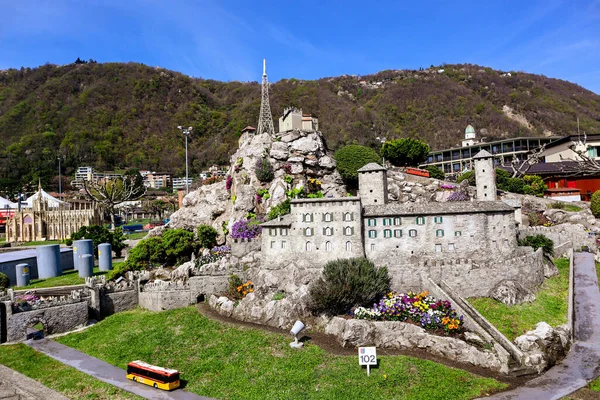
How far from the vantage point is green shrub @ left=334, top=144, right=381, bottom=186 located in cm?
7244

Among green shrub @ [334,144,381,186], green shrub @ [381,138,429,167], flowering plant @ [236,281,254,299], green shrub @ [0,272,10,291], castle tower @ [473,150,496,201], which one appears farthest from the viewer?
green shrub @ [381,138,429,167]

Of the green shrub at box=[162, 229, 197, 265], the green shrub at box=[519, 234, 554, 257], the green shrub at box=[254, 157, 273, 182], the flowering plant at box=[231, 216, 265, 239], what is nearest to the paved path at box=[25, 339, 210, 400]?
the green shrub at box=[162, 229, 197, 265]

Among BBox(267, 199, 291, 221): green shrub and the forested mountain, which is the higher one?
the forested mountain

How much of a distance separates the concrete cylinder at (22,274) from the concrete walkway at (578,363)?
52221 millimetres

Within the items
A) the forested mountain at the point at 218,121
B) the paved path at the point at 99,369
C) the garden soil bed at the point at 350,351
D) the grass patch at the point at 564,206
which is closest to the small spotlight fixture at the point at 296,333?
the garden soil bed at the point at 350,351

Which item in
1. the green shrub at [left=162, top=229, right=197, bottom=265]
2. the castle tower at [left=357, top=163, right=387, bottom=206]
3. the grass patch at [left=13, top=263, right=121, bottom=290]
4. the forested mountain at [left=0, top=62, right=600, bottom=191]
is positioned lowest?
the grass patch at [left=13, top=263, right=121, bottom=290]

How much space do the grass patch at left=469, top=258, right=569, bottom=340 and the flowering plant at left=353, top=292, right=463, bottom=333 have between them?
387cm

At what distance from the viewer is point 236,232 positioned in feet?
191

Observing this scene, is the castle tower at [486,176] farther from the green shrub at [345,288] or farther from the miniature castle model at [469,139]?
the miniature castle model at [469,139]

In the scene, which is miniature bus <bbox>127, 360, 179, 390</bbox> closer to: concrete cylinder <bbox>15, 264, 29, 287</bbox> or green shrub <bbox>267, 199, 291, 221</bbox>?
concrete cylinder <bbox>15, 264, 29, 287</bbox>

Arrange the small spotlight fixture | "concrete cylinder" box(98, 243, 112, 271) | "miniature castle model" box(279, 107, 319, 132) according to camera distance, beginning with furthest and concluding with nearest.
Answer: "miniature castle model" box(279, 107, 319, 132), "concrete cylinder" box(98, 243, 112, 271), the small spotlight fixture

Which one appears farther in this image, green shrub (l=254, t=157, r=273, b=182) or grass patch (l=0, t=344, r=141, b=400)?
green shrub (l=254, t=157, r=273, b=182)

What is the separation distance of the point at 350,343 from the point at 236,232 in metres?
27.6

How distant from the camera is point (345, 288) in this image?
38.6 meters
